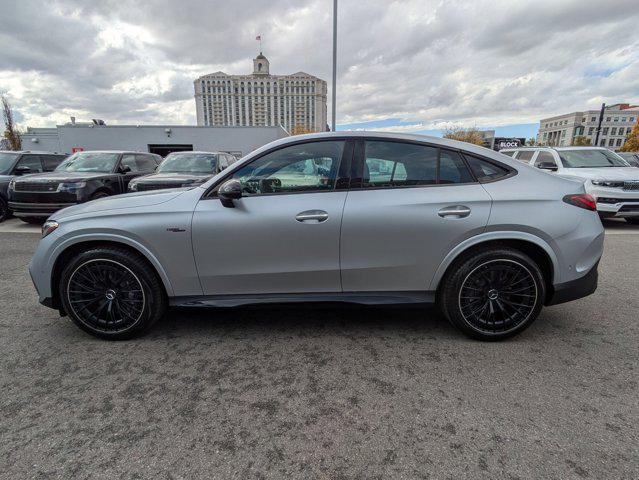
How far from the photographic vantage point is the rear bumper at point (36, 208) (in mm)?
7489

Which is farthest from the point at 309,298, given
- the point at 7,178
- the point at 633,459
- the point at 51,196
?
the point at 7,178

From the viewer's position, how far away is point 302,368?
2.67 m

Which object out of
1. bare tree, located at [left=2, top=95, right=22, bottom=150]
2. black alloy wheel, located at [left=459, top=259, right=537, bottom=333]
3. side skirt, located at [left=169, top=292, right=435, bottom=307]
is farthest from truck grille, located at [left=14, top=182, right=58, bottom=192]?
bare tree, located at [left=2, top=95, right=22, bottom=150]

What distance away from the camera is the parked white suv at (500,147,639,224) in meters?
8.06

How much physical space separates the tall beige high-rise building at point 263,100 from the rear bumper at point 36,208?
6170cm

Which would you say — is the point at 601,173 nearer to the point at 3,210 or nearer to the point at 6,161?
the point at 3,210

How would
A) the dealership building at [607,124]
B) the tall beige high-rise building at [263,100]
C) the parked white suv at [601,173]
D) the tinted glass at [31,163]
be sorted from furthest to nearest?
the dealership building at [607,124] < the tall beige high-rise building at [263,100] < the tinted glass at [31,163] < the parked white suv at [601,173]

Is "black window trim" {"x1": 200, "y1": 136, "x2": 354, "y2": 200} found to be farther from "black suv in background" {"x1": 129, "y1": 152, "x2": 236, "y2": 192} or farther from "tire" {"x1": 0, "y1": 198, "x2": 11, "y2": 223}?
"tire" {"x1": 0, "y1": 198, "x2": 11, "y2": 223}

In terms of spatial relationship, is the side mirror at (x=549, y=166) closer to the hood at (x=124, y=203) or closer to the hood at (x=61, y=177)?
the hood at (x=124, y=203)

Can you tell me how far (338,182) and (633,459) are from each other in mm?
2379

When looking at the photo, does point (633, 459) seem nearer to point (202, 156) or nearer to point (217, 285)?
point (217, 285)

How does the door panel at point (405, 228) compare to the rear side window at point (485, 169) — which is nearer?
the door panel at point (405, 228)

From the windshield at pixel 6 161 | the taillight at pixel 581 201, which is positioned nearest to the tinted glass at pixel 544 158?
the taillight at pixel 581 201

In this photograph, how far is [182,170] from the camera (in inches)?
337
